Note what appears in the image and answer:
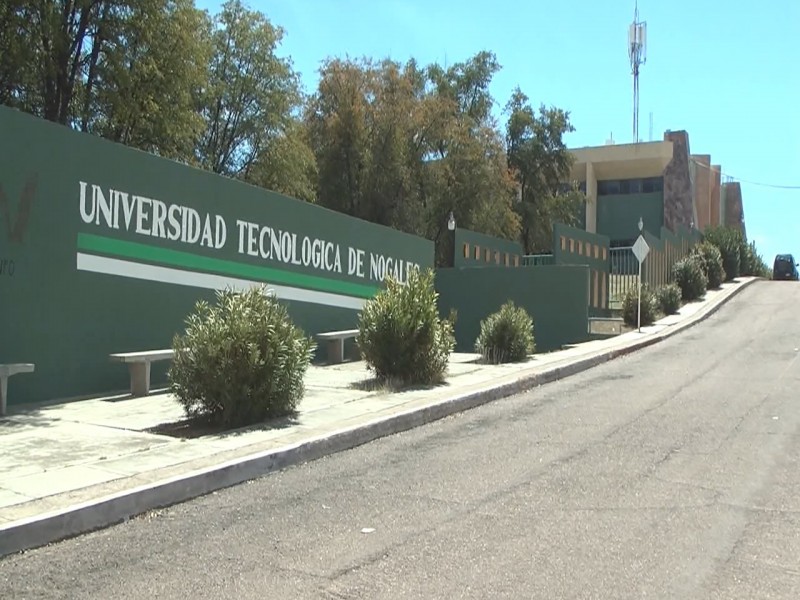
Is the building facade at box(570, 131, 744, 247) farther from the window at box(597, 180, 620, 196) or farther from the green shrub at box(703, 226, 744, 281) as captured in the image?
the green shrub at box(703, 226, 744, 281)

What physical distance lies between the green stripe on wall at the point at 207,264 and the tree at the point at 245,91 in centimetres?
1145

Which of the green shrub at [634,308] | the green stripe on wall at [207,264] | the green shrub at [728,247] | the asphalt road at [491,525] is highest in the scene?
the green shrub at [728,247]

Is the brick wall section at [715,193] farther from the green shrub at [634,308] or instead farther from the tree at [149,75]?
the tree at [149,75]

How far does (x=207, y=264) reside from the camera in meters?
13.2

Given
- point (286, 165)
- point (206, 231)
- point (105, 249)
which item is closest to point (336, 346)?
point (206, 231)

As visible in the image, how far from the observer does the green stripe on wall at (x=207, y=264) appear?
36.7 feet

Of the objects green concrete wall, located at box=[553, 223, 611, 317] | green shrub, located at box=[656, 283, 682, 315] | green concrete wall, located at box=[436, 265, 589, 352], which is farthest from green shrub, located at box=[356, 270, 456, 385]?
green shrub, located at box=[656, 283, 682, 315]

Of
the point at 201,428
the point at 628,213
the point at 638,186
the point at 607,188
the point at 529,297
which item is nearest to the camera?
the point at 201,428

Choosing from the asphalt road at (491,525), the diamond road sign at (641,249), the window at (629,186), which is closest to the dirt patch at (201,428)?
the asphalt road at (491,525)

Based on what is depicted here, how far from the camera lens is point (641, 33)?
54719 mm

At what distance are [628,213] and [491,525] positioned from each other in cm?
5559

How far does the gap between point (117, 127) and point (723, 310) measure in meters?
21.5

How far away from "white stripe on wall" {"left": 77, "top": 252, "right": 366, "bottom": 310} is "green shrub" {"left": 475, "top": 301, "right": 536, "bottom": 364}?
363 centimetres

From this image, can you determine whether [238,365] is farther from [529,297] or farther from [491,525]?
[529,297]
